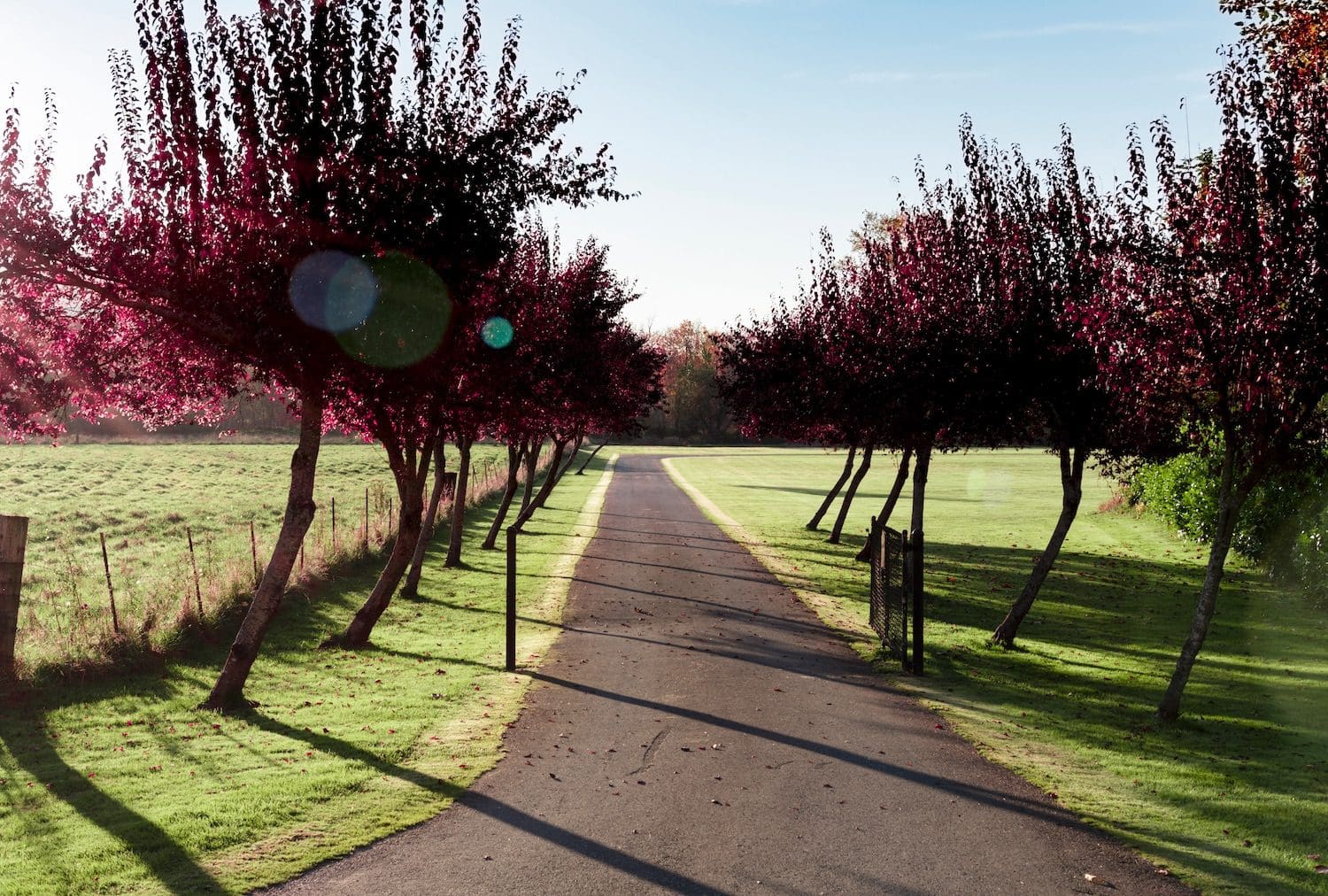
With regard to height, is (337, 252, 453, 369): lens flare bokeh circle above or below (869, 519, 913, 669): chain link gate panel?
above

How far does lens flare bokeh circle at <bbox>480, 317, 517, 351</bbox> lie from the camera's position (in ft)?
50.5

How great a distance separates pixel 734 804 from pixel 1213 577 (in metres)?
5.73

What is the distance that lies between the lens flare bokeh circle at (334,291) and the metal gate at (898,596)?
6984 mm

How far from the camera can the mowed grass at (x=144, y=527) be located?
50.7 feet

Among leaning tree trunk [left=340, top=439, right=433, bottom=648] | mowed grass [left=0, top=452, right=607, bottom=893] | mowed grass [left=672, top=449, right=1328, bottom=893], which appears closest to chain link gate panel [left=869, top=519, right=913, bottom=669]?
mowed grass [left=672, top=449, right=1328, bottom=893]

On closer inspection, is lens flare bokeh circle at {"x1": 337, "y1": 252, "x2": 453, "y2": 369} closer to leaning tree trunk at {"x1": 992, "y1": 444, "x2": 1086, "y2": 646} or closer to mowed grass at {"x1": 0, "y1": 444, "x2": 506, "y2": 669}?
mowed grass at {"x1": 0, "y1": 444, "x2": 506, "y2": 669}

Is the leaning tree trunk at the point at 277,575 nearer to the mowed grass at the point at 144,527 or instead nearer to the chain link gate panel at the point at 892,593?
the mowed grass at the point at 144,527

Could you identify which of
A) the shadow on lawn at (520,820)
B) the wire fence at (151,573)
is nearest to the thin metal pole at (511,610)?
the shadow on lawn at (520,820)

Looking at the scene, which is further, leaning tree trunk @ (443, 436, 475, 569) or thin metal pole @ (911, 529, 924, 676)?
leaning tree trunk @ (443, 436, 475, 569)

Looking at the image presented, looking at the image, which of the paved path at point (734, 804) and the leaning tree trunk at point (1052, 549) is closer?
the paved path at point (734, 804)

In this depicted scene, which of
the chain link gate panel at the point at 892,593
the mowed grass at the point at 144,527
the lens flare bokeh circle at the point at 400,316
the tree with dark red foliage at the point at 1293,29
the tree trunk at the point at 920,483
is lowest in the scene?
the mowed grass at the point at 144,527

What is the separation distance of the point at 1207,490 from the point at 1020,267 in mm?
15200

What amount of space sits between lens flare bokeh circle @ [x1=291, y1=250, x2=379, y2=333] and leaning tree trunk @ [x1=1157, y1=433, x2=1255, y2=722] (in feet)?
28.7

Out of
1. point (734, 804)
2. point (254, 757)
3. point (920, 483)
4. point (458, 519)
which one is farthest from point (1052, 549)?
point (458, 519)
